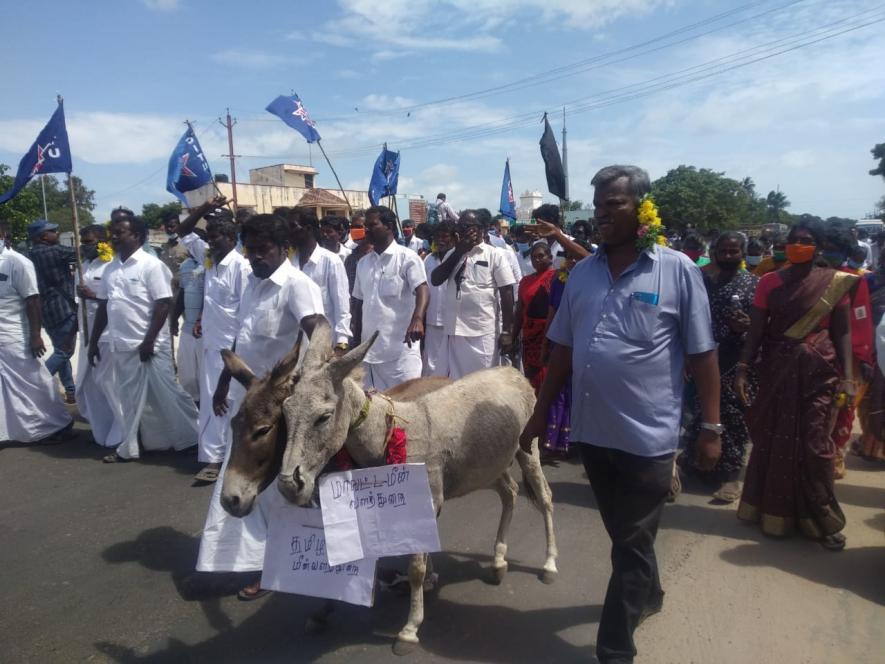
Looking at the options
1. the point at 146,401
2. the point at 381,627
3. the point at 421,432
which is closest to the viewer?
the point at 421,432

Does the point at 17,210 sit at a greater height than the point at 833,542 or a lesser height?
greater

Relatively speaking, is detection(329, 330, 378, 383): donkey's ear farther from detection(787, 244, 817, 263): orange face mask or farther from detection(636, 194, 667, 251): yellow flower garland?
detection(787, 244, 817, 263): orange face mask

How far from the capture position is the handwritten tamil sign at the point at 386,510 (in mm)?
2957

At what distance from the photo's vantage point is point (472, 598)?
3.79 m

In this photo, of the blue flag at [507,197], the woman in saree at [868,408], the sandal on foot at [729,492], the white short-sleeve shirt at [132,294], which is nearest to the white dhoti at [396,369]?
the white short-sleeve shirt at [132,294]

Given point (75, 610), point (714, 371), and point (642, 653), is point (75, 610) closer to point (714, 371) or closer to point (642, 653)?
point (642, 653)

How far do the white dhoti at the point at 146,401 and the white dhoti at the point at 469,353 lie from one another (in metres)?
2.80

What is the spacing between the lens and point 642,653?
321cm

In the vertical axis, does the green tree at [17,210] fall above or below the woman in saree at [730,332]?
above

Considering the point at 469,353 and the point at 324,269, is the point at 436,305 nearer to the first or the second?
the point at 469,353

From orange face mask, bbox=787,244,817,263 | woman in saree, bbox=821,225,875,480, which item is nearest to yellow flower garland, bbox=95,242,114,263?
orange face mask, bbox=787,244,817,263

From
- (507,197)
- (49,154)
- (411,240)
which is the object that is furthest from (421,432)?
(507,197)

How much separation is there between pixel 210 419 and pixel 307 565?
103 inches

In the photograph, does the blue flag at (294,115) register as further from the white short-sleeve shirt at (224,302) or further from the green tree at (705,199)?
the green tree at (705,199)
